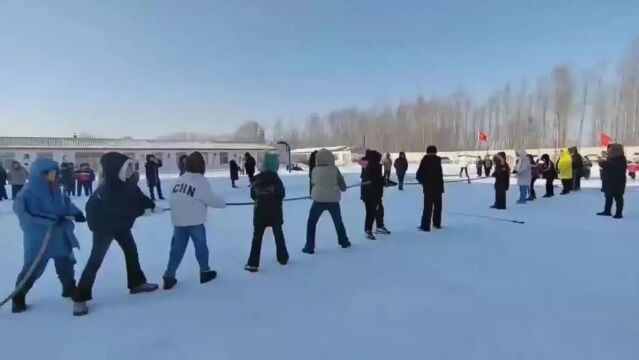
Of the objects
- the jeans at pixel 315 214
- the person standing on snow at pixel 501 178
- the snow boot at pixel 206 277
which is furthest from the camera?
the person standing on snow at pixel 501 178

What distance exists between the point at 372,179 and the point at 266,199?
2.35 meters

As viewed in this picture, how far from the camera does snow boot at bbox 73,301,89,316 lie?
3.63 meters

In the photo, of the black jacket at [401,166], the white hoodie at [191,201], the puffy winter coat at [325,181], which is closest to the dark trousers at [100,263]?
the white hoodie at [191,201]

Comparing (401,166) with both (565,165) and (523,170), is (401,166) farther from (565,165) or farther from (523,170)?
(523,170)

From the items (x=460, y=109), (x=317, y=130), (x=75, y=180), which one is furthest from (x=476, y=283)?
(x=317, y=130)

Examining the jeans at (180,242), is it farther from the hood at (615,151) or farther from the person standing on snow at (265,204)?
the hood at (615,151)

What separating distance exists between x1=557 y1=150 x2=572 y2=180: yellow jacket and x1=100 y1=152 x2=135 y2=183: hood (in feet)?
43.9

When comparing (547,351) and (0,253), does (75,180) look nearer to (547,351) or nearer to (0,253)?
(0,253)

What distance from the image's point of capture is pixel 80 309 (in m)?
3.64

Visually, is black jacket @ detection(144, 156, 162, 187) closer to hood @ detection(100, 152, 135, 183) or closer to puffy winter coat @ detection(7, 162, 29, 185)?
puffy winter coat @ detection(7, 162, 29, 185)

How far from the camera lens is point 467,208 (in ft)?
34.9

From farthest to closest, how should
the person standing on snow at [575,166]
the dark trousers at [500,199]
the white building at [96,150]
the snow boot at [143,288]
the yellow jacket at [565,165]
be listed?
the white building at [96,150] < the person standing on snow at [575,166] < the yellow jacket at [565,165] < the dark trousers at [500,199] < the snow boot at [143,288]

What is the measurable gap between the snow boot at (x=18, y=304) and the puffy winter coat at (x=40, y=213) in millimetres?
336

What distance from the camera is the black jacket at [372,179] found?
264 inches
